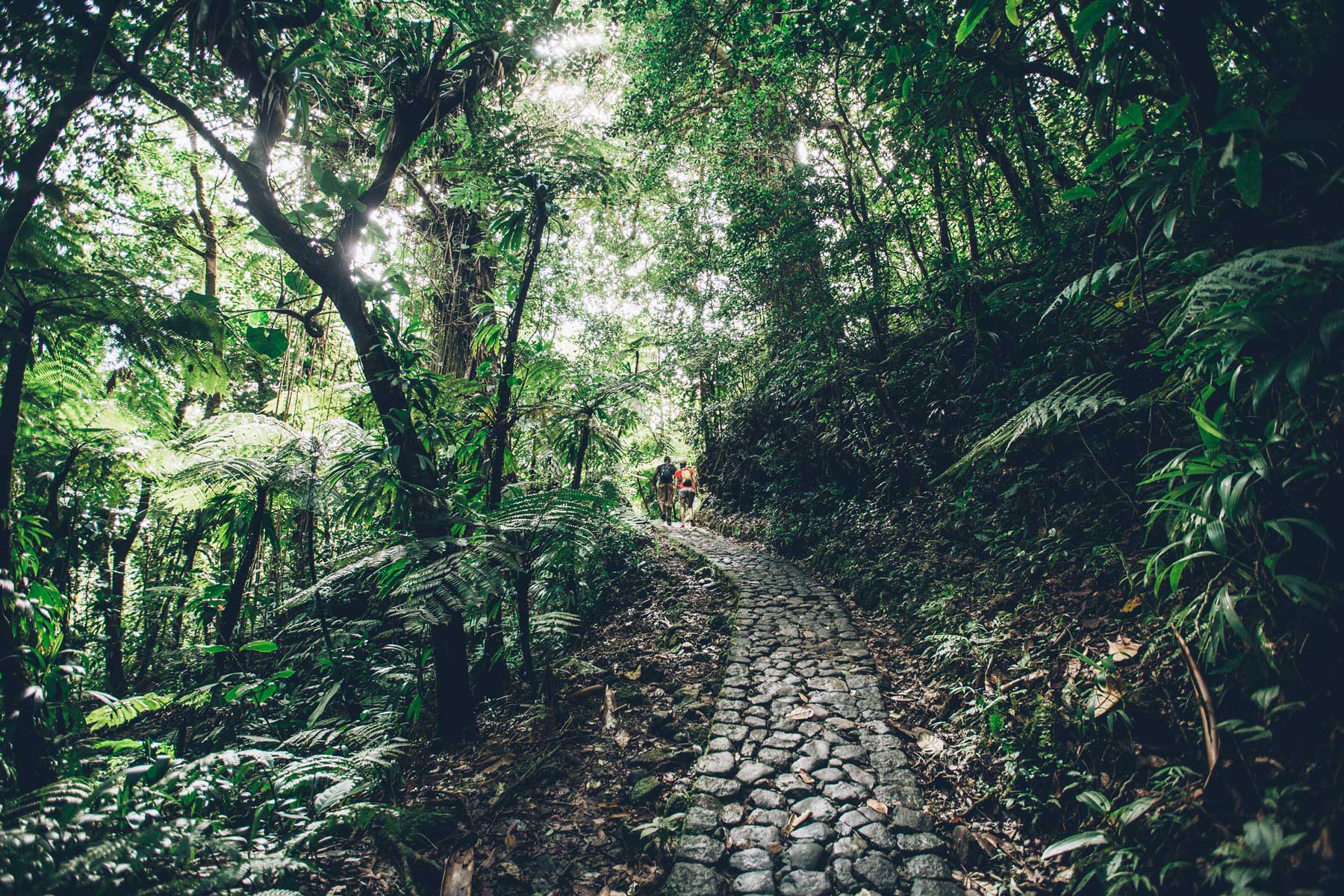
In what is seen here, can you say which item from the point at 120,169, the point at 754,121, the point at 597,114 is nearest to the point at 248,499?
the point at 120,169

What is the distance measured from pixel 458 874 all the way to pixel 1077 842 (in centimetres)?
274

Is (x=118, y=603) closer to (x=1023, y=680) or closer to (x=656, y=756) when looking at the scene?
(x=656, y=756)

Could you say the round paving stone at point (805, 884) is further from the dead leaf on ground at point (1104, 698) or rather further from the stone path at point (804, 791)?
the dead leaf on ground at point (1104, 698)

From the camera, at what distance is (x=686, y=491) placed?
12398mm

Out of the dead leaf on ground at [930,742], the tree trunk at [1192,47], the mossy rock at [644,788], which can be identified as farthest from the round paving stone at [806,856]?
the tree trunk at [1192,47]

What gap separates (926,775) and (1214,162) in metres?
3.27

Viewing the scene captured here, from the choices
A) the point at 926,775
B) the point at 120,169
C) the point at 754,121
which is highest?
the point at 754,121

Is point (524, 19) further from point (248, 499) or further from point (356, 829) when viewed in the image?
point (356, 829)

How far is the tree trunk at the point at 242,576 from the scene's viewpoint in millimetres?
4277

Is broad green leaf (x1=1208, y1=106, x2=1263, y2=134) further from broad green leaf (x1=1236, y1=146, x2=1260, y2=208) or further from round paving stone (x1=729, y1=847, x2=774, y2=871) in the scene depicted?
round paving stone (x1=729, y1=847, x2=774, y2=871)

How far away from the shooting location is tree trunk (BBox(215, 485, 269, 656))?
14.0 ft

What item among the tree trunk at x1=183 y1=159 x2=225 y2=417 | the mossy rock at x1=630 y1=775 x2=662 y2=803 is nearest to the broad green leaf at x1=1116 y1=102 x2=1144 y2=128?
the mossy rock at x1=630 y1=775 x2=662 y2=803

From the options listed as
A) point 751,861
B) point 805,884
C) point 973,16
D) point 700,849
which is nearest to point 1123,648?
point 805,884

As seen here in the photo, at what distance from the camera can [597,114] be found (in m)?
10.4
